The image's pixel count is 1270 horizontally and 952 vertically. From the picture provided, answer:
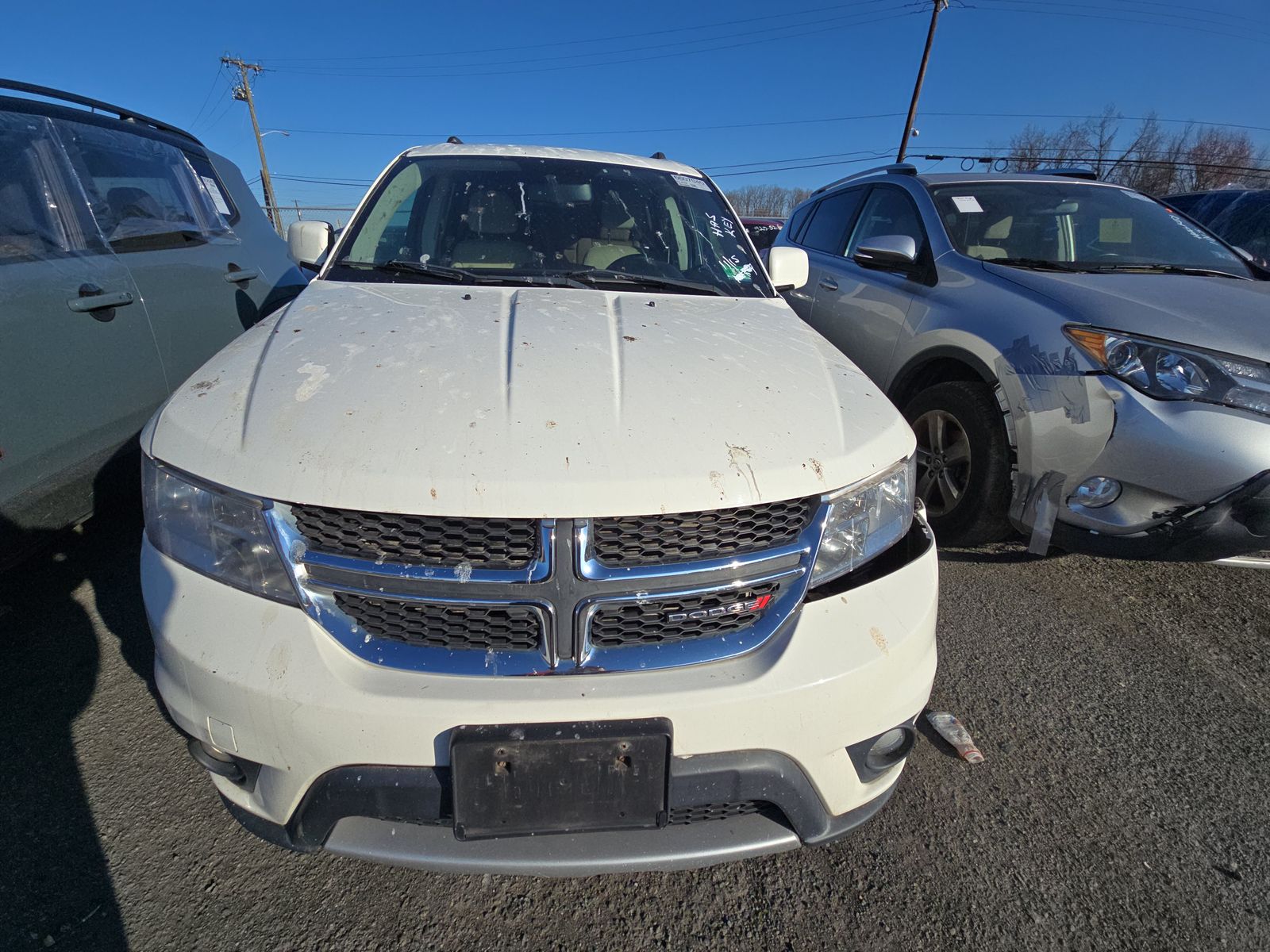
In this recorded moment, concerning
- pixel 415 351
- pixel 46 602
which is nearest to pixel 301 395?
pixel 415 351

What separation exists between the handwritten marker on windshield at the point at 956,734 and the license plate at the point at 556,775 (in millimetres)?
1251

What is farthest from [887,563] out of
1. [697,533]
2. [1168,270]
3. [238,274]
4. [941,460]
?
[238,274]

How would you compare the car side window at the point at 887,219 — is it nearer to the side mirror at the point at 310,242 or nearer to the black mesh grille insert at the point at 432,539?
the side mirror at the point at 310,242

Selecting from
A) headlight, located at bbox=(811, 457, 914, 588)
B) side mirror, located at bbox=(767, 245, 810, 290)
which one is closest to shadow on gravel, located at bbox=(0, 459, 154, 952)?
headlight, located at bbox=(811, 457, 914, 588)

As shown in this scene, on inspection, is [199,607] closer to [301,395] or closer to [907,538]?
[301,395]

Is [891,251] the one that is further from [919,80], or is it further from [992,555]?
[919,80]

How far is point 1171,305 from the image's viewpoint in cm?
255

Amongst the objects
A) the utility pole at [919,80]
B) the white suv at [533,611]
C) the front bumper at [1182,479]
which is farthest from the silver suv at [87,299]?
the utility pole at [919,80]

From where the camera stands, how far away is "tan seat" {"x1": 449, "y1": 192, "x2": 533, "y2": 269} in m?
2.38

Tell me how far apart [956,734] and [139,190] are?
4259 mm

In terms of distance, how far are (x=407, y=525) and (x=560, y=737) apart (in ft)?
1.64

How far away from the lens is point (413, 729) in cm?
121

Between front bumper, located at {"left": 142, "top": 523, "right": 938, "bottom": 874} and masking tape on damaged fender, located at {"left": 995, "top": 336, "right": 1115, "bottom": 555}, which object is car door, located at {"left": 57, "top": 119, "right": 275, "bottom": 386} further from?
masking tape on damaged fender, located at {"left": 995, "top": 336, "right": 1115, "bottom": 555}

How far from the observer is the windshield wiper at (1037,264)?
121 inches
